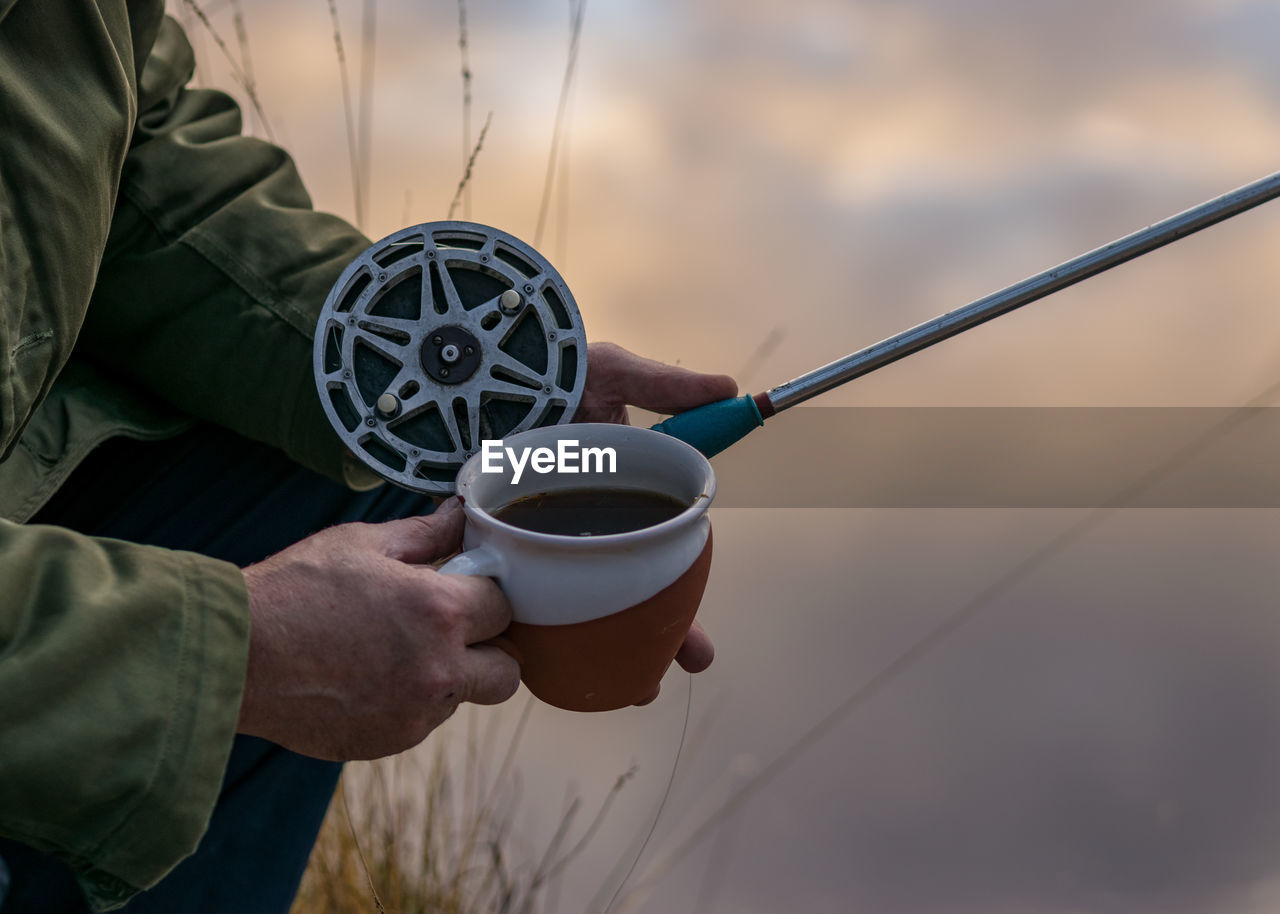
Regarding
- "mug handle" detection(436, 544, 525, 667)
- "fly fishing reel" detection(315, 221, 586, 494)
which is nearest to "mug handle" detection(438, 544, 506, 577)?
"mug handle" detection(436, 544, 525, 667)

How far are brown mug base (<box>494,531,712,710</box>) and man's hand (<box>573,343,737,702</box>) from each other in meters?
0.18

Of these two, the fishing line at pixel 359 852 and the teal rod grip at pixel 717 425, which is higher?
the teal rod grip at pixel 717 425

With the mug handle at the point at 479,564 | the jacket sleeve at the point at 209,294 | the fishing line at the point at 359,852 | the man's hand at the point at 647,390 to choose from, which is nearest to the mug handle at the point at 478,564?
the mug handle at the point at 479,564

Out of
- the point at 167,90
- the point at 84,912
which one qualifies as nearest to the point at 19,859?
the point at 84,912

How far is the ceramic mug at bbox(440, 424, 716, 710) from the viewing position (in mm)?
959

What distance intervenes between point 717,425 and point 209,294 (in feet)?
2.08

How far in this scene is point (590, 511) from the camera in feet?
3.56

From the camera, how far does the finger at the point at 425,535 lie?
101 cm

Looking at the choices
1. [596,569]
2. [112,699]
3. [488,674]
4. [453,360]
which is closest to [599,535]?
[596,569]

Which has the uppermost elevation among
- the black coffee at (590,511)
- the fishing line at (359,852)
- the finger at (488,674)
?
the black coffee at (590,511)

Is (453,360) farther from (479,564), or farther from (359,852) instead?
(359,852)

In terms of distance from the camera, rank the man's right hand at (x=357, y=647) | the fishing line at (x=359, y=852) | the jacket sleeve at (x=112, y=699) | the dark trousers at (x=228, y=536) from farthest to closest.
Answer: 1. the fishing line at (x=359, y=852)
2. the dark trousers at (x=228, y=536)
3. the man's right hand at (x=357, y=647)
4. the jacket sleeve at (x=112, y=699)

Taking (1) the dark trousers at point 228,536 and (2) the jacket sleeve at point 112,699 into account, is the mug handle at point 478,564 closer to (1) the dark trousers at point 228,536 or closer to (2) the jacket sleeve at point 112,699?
(2) the jacket sleeve at point 112,699

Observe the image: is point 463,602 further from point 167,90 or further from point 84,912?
point 167,90
